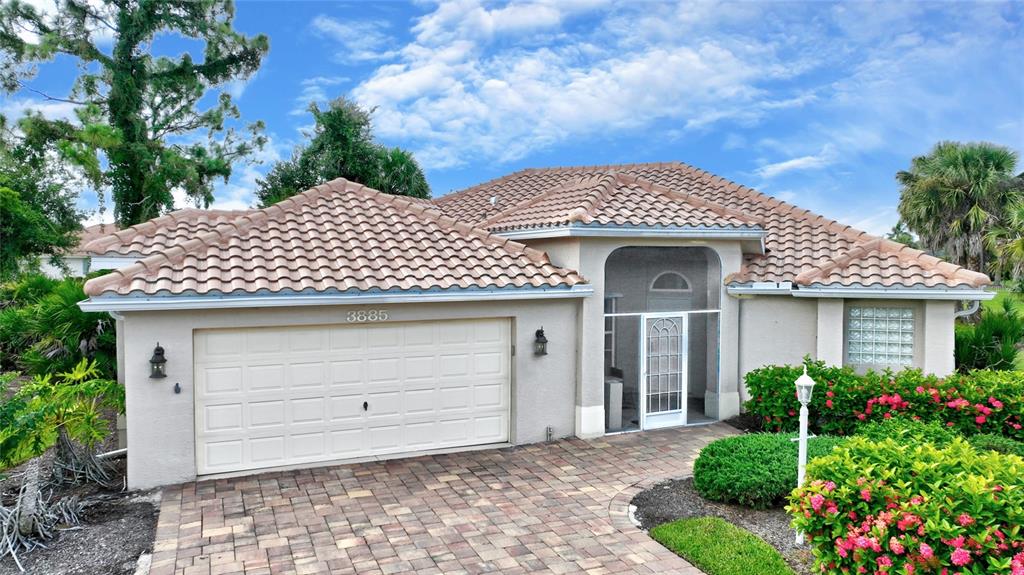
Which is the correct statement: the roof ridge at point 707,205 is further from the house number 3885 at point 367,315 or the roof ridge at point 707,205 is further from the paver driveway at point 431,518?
the house number 3885 at point 367,315

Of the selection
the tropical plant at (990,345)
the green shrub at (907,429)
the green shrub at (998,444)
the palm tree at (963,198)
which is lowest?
the green shrub at (998,444)

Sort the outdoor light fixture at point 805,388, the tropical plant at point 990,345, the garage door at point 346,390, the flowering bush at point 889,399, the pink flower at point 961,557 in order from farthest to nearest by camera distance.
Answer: the tropical plant at point 990,345
the flowering bush at point 889,399
the garage door at point 346,390
the outdoor light fixture at point 805,388
the pink flower at point 961,557

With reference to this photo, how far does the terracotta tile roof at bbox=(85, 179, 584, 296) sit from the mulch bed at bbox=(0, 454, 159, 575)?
290 centimetres

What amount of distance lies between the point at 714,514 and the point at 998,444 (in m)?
5.19

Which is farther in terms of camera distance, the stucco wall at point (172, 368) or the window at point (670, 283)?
the window at point (670, 283)

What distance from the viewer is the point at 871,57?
1806 cm

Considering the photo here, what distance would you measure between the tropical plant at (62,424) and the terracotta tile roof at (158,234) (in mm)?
2507

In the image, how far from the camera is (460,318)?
1187 cm

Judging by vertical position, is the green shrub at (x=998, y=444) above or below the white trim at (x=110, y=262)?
below

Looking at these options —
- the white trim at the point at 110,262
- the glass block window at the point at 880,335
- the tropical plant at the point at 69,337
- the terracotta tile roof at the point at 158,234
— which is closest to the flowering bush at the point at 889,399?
the glass block window at the point at 880,335

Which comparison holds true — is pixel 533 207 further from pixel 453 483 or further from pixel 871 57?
pixel 871 57

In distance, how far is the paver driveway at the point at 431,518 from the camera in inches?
300

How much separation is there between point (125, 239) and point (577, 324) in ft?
27.8

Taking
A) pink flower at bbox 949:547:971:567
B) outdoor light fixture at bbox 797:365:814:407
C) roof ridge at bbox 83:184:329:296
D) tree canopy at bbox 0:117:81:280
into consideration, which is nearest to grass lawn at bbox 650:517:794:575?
outdoor light fixture at bbox 797:365:814:407
